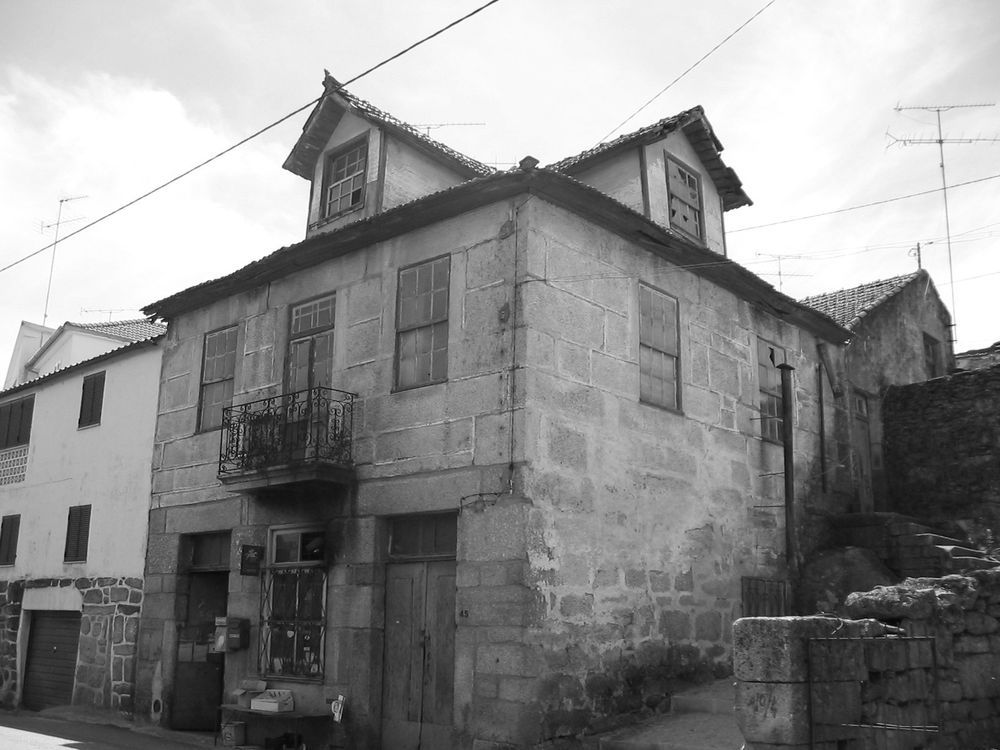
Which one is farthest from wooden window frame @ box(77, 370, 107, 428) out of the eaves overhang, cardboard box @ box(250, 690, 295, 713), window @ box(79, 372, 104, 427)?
cardboard box @ box(250, 690, 295, 713)

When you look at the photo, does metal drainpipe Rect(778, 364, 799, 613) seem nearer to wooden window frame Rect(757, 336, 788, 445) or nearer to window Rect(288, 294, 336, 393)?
wooden window frame Rect(757, 336, 788, 445)

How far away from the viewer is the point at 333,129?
14625 millimetres

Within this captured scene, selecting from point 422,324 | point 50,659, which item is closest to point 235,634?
point 422,324

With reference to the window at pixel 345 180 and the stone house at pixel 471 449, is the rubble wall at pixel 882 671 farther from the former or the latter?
the window at pixel 345 180

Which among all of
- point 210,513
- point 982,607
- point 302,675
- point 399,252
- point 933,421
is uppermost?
point 399,252

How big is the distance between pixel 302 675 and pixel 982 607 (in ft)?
25.1

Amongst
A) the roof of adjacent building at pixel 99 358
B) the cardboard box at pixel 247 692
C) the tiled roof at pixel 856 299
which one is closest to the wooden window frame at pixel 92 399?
the roof of adjacent building at pixel 99 358

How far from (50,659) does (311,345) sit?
8.44 metres

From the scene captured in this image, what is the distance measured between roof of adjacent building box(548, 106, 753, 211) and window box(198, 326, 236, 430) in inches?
215

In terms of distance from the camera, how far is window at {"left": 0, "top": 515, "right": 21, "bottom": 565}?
18547mm

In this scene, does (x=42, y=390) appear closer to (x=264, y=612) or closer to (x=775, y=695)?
(x=264, y=612)

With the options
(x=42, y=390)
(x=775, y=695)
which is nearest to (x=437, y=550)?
(x=775, y=695)

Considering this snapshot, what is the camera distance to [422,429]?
36.5ft

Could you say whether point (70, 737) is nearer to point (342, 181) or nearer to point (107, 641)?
point (107, 641)
